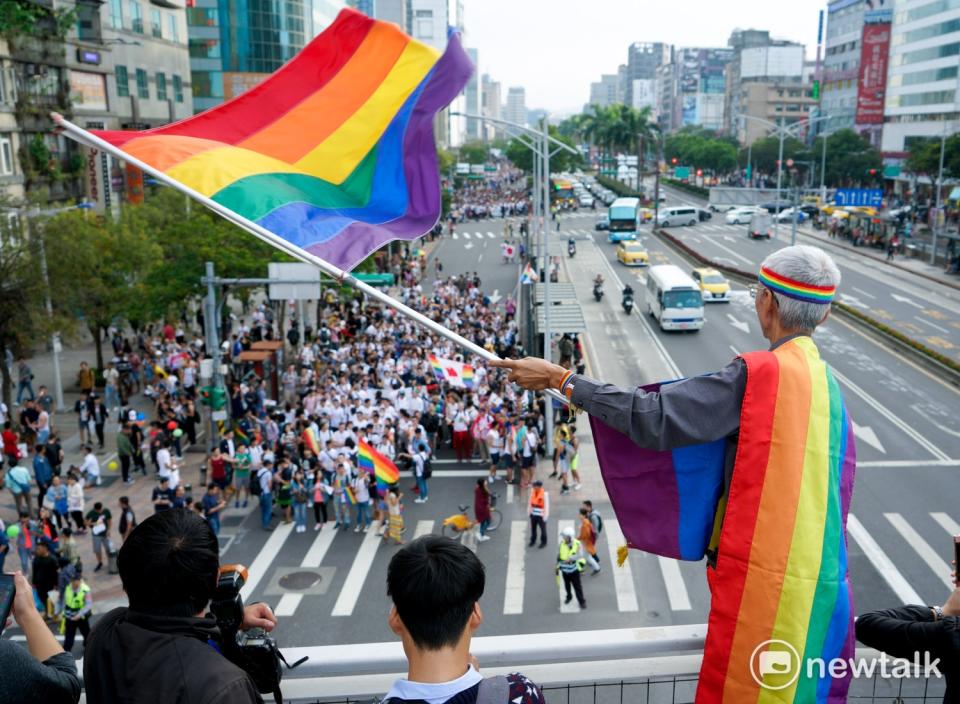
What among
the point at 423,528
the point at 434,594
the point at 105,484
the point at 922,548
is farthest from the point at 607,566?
the point at 434,594

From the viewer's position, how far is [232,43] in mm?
72250

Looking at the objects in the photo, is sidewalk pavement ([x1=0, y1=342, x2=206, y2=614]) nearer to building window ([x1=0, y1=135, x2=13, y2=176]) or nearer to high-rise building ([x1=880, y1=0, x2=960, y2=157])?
building window ([x1=0, y1=135, x2=13, y2=176])

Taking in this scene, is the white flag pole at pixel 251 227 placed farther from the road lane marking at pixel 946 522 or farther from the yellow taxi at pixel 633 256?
the yellow taxi at pixel 633 256

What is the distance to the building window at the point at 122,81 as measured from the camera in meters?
44.4

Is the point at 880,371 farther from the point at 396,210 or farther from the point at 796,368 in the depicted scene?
the point at 796,368

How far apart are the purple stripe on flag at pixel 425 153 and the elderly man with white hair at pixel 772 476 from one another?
3106 millimetres

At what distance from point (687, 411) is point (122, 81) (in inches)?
1886

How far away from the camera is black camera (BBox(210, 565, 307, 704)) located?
2789 millimetres

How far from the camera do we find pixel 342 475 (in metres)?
17.2

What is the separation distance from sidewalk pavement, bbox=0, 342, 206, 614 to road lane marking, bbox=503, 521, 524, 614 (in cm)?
612

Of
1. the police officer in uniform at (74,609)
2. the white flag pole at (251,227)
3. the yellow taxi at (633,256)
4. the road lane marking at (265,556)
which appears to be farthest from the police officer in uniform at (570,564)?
the yellow taxi at (633,256)

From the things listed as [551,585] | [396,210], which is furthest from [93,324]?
[396,210]

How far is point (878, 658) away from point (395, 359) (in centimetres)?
2356

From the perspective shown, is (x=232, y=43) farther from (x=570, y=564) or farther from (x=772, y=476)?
(x=772, y=476)
